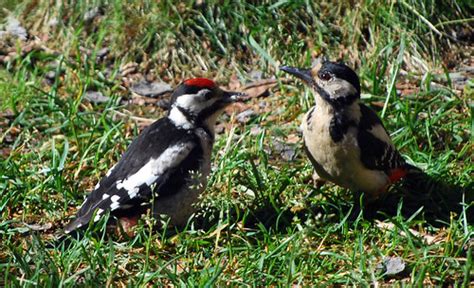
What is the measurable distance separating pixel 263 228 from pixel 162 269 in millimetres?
759

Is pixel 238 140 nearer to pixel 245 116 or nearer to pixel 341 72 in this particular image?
pixel 245 116

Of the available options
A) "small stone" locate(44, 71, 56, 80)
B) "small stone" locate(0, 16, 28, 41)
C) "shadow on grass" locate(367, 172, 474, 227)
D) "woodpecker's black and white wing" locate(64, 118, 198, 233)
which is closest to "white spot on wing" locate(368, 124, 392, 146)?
"shadow on grass" locate(367, 172, 474, 227)

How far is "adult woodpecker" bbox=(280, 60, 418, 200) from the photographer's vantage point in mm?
5574

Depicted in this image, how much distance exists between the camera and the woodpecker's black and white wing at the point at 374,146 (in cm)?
563

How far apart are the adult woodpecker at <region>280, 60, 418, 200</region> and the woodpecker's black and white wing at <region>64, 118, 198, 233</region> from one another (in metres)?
0.72

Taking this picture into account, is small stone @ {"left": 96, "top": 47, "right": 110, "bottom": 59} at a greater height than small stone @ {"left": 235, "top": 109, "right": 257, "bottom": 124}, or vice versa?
small stone @ {"left": 96, "top": 47, "right": 110, "bottom": 59}

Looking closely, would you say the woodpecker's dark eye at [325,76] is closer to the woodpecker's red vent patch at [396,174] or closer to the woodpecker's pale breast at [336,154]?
the woodpecker's pale breast at [336,154]

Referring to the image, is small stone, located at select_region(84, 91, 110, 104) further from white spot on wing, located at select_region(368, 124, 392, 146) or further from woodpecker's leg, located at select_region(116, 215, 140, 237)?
white spot on wing, located at select_region(368, 124, 392, 146)

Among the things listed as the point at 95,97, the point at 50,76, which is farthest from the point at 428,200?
the point at 50,76

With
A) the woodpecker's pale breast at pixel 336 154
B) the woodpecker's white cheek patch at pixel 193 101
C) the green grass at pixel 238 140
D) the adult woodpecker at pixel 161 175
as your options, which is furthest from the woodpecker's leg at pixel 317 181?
the woodpecker's white cheek patch at pixel 193 101

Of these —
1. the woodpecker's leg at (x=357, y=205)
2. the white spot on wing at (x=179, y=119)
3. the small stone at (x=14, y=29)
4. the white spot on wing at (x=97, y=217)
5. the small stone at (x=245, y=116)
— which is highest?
the small stone at (x=14, y=29)

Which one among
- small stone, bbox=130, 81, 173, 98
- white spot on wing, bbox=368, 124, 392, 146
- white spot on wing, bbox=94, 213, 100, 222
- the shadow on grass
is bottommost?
the shadow on grass

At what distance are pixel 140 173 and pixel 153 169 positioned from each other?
Result: 8 cm

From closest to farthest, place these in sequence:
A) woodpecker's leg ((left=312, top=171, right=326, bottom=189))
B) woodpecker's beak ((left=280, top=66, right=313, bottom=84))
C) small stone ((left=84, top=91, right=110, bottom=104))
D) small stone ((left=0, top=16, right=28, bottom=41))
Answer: woodpecker's beak ((left=280, top=66, right=313, bottom=84)) → woodpecker's leg ((left=312, top=171, right=326, bottom=189)) → small stone ((left=84, top=91, right=110, bottom=104)) → small stone ((left=0, top=16, right=28, bottom=41))
